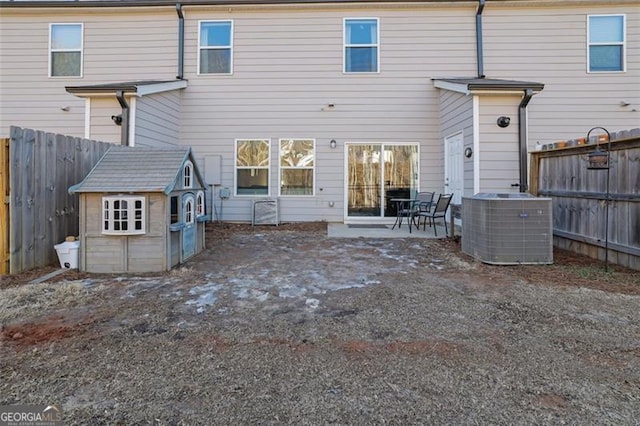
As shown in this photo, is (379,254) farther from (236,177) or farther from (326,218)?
(236,177)

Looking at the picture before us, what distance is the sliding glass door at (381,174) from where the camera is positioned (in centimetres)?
830

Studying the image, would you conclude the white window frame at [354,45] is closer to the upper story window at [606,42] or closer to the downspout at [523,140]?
the downspout at [523,140]

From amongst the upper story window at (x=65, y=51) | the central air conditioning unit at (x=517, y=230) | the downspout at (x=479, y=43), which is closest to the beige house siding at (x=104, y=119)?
the upper story window at (x=65, y=51)

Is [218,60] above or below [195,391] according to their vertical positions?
above

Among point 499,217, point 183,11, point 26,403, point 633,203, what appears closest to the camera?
point 26,403

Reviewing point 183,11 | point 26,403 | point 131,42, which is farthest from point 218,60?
point 26,403

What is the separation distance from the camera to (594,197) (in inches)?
184

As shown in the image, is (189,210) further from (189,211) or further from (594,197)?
(594,197)

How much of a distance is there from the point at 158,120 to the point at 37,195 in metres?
3.81

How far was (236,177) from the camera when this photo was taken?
27.7 feet

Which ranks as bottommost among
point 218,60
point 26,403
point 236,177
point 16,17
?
point 26,403

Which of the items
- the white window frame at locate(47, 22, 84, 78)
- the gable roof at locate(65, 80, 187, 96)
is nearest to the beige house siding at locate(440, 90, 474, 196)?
the gable roof at locate(65, 80, 187, 96)

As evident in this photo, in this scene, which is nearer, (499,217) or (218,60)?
(499,217)

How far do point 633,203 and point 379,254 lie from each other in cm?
315
